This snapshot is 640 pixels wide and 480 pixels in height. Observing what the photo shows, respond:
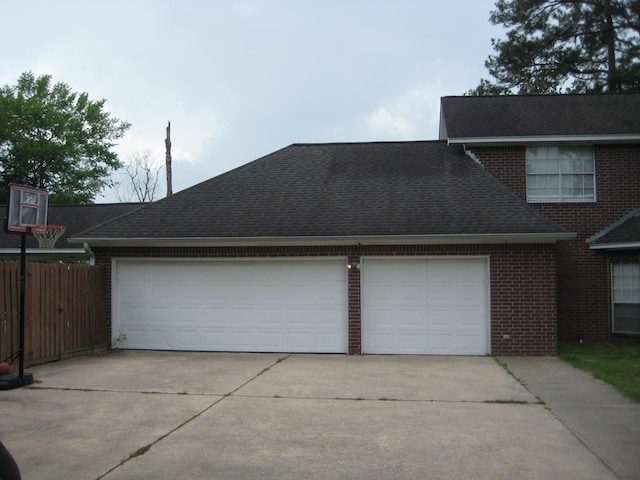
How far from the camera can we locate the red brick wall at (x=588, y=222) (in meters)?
15.3

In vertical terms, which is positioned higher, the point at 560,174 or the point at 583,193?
the point at 560,174

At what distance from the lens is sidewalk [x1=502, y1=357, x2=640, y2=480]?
597cm

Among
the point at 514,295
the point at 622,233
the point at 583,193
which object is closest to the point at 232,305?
the point at 514,295

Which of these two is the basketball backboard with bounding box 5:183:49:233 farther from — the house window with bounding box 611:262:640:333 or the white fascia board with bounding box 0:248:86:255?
the house window with bounding box 611:262:640:333

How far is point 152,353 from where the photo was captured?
44.1 feet

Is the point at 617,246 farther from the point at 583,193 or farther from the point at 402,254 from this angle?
the point at 402,254

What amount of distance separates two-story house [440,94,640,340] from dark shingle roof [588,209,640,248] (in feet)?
0.09

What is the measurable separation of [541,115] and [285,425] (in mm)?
13082

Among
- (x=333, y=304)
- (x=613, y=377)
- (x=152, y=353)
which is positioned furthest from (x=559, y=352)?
(x=152, y=353)

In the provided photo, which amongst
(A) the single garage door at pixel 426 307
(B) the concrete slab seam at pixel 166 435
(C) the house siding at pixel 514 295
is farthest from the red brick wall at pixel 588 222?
(B) the concrete slab seam at pixel 166 435

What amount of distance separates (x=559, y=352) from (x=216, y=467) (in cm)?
983

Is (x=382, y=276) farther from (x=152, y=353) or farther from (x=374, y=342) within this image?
(x=152, y=353)

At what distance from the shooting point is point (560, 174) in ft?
51.8

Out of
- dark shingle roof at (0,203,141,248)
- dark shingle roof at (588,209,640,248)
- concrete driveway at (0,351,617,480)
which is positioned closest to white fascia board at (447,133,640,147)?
dark shingle roof at (588,209,640,248)
